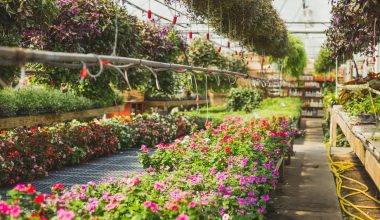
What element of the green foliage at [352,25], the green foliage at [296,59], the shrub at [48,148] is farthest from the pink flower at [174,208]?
the green foliage at [296,59]

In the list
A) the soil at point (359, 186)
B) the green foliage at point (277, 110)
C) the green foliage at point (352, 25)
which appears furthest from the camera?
the green foliage at point (277, 110)

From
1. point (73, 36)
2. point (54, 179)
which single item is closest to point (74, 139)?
point (54, 179)

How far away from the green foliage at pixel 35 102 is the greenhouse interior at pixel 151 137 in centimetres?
2

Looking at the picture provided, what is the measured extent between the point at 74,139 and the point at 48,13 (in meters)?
3.01

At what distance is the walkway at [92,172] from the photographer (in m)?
4.91

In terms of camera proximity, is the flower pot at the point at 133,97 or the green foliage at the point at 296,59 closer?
the flower pot at the point at 133,97

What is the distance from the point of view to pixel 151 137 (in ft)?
27.9

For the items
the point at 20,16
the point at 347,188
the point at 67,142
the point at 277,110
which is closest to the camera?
the point at 20,16

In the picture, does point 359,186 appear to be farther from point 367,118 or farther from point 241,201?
point 241,201

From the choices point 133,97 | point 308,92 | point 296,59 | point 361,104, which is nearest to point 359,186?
point 361,104

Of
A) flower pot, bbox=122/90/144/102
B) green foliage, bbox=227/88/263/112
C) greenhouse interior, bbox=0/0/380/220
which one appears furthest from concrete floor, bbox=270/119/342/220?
green foliage, bbox=227/88/263/112

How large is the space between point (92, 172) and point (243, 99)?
818cm

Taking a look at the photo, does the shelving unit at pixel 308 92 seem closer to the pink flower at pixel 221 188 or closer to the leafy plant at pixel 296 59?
the leafy plant at pixel 296 59

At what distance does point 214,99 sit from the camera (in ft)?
65.0
